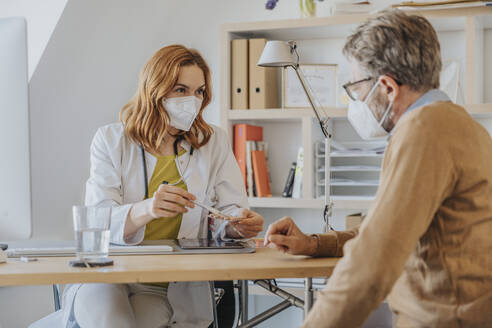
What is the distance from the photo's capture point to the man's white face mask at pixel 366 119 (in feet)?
4.38

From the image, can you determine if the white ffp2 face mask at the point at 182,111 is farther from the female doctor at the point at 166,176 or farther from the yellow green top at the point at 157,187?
the yellow green top at the point at 157,187

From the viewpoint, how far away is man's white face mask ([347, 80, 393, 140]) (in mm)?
1336

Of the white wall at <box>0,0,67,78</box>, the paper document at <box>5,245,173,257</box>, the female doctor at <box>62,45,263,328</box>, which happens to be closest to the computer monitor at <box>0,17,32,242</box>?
the paper document at <box>5,245,173,257</box>

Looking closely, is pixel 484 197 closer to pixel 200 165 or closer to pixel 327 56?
pixel 200 165

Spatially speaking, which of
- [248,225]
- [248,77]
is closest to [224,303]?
[248,225]

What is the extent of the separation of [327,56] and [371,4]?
1.25ft

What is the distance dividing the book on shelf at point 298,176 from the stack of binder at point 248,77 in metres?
0.29

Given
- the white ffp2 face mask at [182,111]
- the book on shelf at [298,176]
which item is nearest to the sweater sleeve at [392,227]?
the white ffp2 face mask at [182,111]

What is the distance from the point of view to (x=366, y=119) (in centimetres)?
139

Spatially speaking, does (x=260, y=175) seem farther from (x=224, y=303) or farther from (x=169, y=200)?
(x=169, y=200)

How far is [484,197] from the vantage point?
3.67ft

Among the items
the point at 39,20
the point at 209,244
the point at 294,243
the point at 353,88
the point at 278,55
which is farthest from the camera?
the point at 39,20

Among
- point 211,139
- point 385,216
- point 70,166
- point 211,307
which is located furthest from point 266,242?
point 70,166

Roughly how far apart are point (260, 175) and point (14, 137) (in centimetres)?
170
